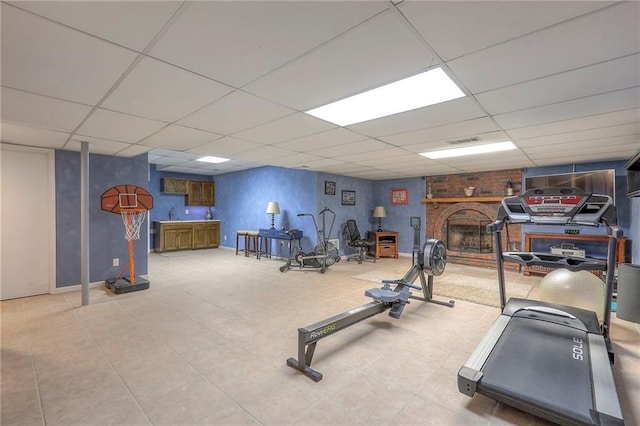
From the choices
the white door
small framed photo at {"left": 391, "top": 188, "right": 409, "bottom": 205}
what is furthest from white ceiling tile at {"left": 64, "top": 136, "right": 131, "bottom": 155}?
small framed photo at {"left": 391, "top": 188, "right": 409, "bottom": 205}

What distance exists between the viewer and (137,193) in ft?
15.6

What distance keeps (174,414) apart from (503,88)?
3.19 metres

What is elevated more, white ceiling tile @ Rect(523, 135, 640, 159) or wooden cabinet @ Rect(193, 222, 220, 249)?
white ceiling tile @ Rect(523, 135, 640, 159)

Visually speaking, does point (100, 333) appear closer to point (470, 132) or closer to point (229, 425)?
point (229, 425)

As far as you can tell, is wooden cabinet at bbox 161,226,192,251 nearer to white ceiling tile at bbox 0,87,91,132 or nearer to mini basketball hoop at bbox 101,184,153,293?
mini basketball hoop at bbox 101,184,153,293

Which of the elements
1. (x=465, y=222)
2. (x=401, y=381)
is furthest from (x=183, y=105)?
(x=465, y=222)

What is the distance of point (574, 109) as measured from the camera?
262 centimetres

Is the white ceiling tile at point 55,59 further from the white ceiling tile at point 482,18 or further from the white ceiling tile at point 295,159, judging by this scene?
the white ceiling tile at point 295,159

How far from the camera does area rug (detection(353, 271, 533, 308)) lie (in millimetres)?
4232

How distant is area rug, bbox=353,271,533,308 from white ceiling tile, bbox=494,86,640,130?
235 centimetres

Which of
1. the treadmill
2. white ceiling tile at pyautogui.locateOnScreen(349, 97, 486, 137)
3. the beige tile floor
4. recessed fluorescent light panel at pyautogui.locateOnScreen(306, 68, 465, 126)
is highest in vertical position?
recessed fluorescent light panel at pyautogui.locateOnScreen(306, 68, 465, 126)

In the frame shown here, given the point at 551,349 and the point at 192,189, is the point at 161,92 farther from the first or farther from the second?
the point at 192,189

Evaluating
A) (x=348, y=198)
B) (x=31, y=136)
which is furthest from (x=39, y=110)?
(x=348, y=198)

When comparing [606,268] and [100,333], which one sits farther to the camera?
[100,333]
